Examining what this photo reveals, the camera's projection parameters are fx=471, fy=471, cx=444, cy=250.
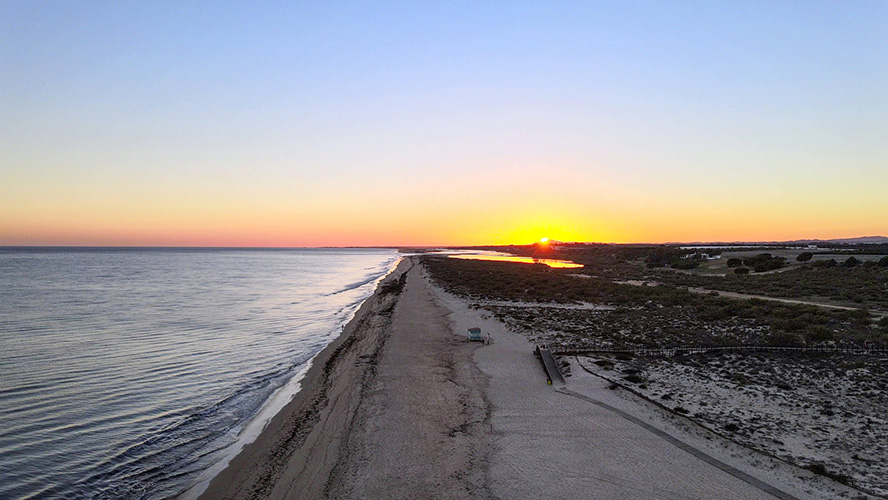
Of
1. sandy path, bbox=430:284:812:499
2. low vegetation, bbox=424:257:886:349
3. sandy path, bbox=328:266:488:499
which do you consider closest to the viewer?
sandy path, bbox=430:284:812:499

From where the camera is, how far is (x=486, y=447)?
427 inches

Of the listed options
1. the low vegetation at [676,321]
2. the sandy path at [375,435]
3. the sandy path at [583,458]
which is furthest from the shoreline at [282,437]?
the low vegetation at [676,321]

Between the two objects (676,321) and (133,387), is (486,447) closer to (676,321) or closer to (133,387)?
(133,387)

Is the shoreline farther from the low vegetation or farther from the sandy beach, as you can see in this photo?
the low vegetation

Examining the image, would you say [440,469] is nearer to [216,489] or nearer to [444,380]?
[216,489]

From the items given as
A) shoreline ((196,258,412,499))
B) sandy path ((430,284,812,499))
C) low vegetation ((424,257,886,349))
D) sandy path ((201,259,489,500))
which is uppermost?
low vegetation ((424,257,886,349))

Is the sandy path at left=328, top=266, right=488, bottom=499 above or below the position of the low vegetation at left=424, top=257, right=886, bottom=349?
below

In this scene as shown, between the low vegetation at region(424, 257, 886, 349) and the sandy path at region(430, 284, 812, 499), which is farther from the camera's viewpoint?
the low vegetation at region(424, 257, 886, 349)

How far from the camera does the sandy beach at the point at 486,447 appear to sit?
353 inches

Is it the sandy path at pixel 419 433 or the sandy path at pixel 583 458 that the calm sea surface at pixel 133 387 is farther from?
the sandy path at pixel 583 458

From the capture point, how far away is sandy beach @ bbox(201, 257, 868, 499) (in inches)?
353

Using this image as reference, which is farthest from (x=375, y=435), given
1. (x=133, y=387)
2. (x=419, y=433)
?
(x=133, y=387)

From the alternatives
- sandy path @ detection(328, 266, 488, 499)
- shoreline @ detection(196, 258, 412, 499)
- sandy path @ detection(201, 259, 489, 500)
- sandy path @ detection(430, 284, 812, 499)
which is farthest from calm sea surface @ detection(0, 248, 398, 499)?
sandy path @ detection(430, 284, 812, 499)

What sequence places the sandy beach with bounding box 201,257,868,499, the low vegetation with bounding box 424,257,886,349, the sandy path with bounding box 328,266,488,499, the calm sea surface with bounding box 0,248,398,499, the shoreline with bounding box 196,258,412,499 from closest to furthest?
the sandy beach with bounding box 201,257,868,499, the sandy path with bounding box 328,266,488,499, the shoreline with bounding box 196,258,412,499, the calm sea surface with bounding box 0,248,398,499, the low vegetation with bounding box 424,257,886,349
